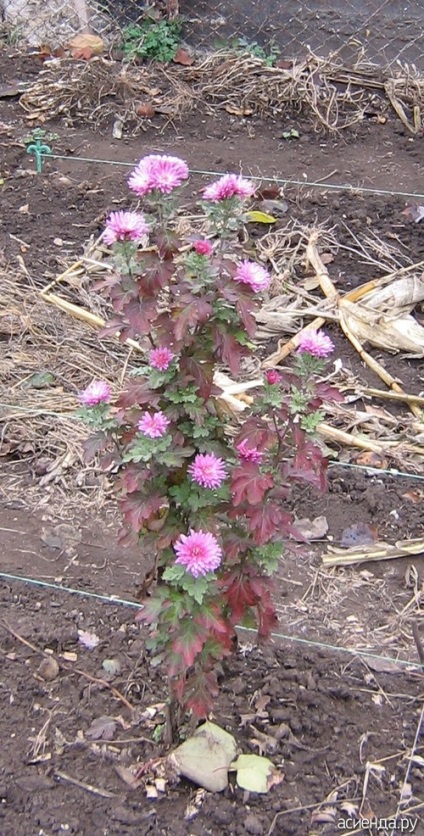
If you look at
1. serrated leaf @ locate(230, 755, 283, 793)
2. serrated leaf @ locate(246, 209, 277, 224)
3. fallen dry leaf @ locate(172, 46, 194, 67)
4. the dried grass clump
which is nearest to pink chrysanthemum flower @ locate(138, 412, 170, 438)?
serrated leaf @ locate(230, 755, 283, 793)

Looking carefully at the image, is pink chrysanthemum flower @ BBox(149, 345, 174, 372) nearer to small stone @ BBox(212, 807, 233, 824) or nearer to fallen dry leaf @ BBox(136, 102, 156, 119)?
small stone @ BBox(212, 807, 233, 824)

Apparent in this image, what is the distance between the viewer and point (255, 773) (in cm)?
220

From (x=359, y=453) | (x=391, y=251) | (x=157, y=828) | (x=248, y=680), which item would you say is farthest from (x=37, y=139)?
(x=157, y=828)

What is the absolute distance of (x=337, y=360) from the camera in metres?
3.98

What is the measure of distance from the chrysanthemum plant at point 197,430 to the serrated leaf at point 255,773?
10.2 inches

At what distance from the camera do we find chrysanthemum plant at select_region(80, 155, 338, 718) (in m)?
1.77

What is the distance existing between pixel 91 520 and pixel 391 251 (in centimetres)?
219

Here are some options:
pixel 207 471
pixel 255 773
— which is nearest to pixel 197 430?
pixel 207 471

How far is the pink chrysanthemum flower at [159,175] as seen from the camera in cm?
171

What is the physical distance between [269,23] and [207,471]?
223 inches

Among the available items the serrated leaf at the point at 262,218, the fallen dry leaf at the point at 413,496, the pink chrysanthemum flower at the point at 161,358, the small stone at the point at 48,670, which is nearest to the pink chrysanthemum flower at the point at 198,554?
the pink chrysanthemum flower at the point at 161,358

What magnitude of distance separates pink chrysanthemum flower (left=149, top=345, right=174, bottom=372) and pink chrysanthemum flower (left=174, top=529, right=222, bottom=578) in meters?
0.32

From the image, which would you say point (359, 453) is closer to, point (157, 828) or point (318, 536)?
point (318, 536)

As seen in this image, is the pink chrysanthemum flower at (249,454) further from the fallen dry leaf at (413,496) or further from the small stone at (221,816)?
the fallen dry leaf at (413,496)
